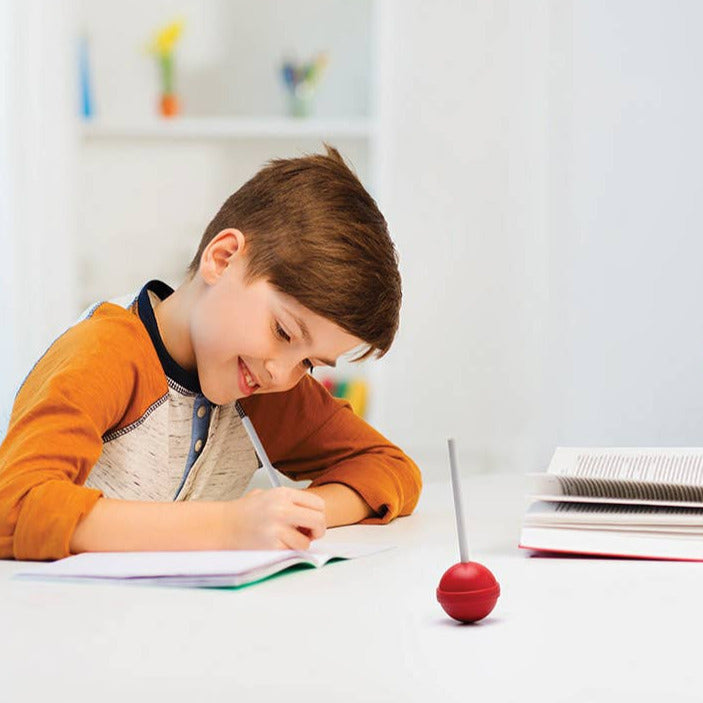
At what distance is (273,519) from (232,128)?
7.65 feet

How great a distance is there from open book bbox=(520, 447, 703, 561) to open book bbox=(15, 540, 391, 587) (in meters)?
0.16

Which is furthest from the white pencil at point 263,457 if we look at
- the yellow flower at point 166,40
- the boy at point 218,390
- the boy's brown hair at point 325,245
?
the yellow flower at point 166,40

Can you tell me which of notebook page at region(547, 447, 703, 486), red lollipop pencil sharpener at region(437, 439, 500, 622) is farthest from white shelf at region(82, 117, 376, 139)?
red lollipop pencil sharpener at region(437, 439, 500, 622)

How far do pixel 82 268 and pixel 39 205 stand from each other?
489 mm

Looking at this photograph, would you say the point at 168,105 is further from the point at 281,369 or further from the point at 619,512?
the point at 619,512

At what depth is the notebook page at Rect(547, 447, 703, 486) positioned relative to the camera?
952 millimetres

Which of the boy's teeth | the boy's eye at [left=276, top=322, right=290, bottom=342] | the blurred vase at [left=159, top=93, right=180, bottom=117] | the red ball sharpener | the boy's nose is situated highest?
the blurred vase at [left=159, top=93, right=180, bottom=117]

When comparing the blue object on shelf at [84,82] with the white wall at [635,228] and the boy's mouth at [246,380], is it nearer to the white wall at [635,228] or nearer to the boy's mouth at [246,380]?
the white wall at [635,228]

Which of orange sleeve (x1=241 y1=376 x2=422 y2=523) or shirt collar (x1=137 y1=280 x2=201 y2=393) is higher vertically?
shirt collar (x1=137 y1=280 x2=201 y2=393)

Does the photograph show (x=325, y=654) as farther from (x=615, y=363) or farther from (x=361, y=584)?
(x=615, y=363)

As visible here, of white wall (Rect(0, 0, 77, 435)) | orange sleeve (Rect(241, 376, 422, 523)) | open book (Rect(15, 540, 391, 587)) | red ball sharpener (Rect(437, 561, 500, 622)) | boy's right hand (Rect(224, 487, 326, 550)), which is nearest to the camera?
red ball sharpener (Rect(437, 561, 500, 622))

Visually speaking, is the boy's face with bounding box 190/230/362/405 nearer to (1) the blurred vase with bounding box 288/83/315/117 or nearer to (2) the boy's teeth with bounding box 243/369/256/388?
(2) the boy's teeth with bounding box 243/369/256/388

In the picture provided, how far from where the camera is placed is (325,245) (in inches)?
43.9

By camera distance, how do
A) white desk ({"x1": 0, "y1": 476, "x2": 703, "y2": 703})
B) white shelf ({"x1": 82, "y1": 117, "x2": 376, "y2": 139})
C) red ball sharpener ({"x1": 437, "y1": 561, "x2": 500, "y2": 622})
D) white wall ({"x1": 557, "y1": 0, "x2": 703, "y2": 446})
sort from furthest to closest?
white shelf ({"x1": 82, "y1": 117, "x2": 376, "y2": 139}), white wall ({"x1": 557, "y1": 0, "x2": 703, "y2": 446}), red ball sharpener ({"x1": 437, "y1": 561, "x2": 500, "y2": 622}), white desk ({"x1": 0, "y1": 476, "x2": 703, "y2": 703})
